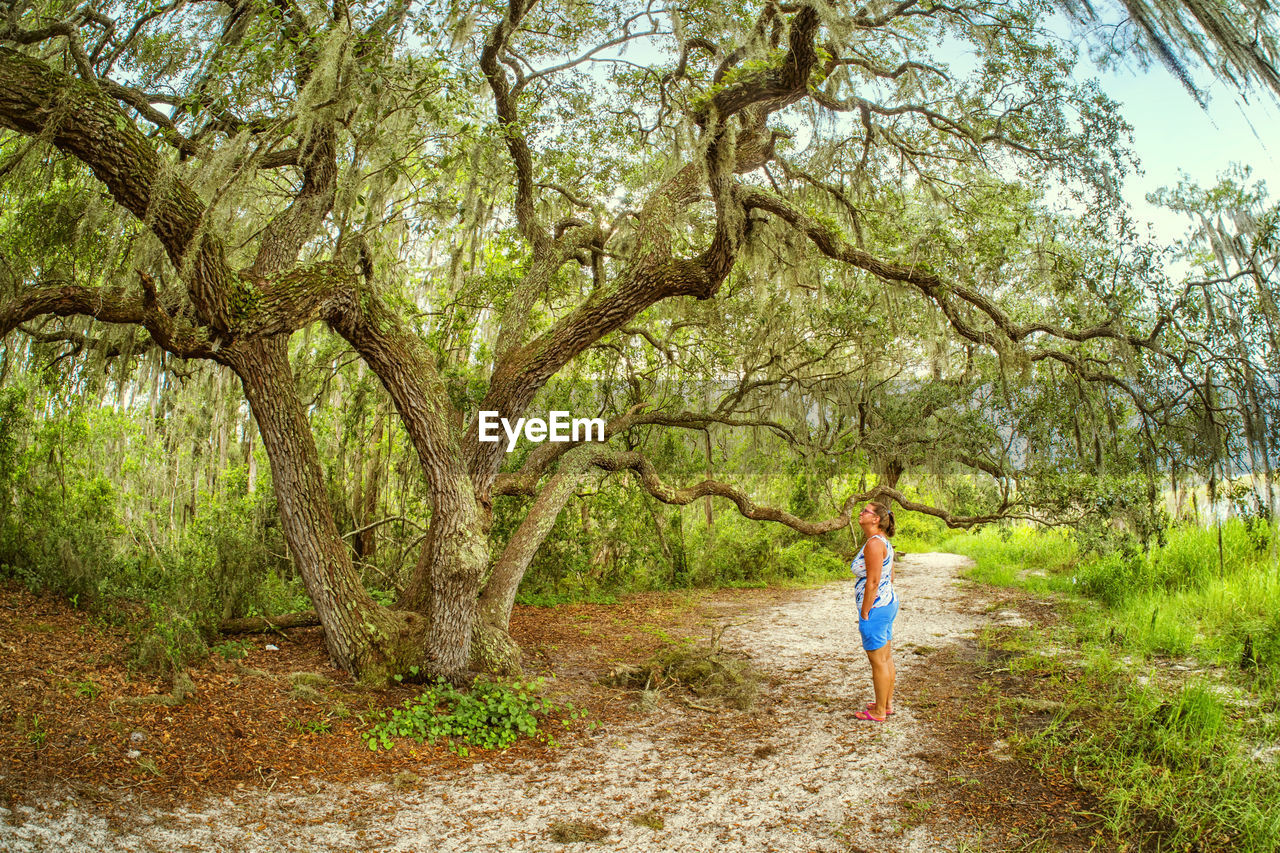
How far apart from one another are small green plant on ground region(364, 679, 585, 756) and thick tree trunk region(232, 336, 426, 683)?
0.47 meters

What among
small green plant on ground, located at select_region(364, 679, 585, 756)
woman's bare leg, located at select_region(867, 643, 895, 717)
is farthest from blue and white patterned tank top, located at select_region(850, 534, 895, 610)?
small green plant on ground, located at select_region(364, 679, 585, 756)

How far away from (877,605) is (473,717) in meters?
2.44

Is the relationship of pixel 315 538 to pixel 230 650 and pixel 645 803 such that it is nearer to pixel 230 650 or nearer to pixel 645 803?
pixel 230 650

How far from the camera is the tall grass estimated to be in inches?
116

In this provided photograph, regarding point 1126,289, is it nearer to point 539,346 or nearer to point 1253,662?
point 1253,662

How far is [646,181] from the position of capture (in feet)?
23.7

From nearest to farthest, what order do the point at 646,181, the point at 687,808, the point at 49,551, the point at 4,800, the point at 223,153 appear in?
1. the point at 4,800
2. the point at 687,808
3. the point at 223,153
4. the point at 49,551
5. the point at 646,181

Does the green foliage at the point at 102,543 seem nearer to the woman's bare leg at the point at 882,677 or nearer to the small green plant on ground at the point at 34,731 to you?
the small green plant on ground at the point at 34,731

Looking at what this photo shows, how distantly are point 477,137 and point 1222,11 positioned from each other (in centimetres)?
437

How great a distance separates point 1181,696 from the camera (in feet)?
12.5

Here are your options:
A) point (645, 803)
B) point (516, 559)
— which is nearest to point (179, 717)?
point (645, 803)

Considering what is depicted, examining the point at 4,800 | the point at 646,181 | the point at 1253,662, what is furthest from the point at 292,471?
the point at 1253,662

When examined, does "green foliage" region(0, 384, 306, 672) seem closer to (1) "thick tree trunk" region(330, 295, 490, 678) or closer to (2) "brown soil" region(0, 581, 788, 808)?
(2) "brown soil" region(0, 581, 788, 808)

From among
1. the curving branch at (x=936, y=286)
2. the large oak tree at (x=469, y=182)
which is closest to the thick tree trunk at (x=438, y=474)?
the large oak tree at (x=469, y=182)
